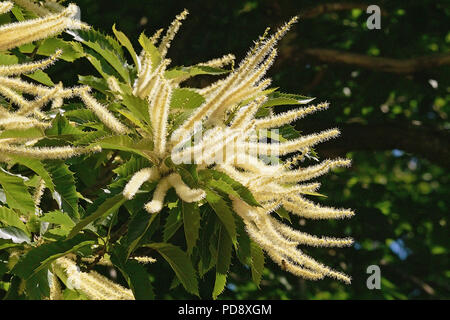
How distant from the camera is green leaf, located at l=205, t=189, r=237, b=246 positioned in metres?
2.01

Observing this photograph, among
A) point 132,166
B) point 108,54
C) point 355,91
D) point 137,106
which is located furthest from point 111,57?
point 355,91

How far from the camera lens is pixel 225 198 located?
2070mm

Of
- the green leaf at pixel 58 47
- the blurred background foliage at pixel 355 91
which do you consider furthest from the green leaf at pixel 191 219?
the blurred background foliage at pixel 355 91

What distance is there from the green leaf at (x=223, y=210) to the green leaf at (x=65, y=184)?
45cm

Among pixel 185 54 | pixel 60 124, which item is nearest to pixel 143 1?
pixel 185 54

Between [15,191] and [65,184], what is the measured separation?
0.16m

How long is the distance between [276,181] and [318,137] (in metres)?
0.17

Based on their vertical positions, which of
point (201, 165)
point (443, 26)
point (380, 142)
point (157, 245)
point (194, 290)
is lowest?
point (194, 290)

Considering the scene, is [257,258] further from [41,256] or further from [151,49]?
[151,49]

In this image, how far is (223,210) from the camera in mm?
2027

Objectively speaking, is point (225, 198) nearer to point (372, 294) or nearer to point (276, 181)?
point (276, 181)

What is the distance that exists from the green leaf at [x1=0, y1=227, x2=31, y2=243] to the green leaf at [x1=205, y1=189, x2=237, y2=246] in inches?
26.8

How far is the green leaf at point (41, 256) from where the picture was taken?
84.6 inches

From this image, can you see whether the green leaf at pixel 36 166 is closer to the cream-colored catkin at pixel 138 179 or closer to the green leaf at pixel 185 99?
the cream-colored catkin at pixel 138 179
